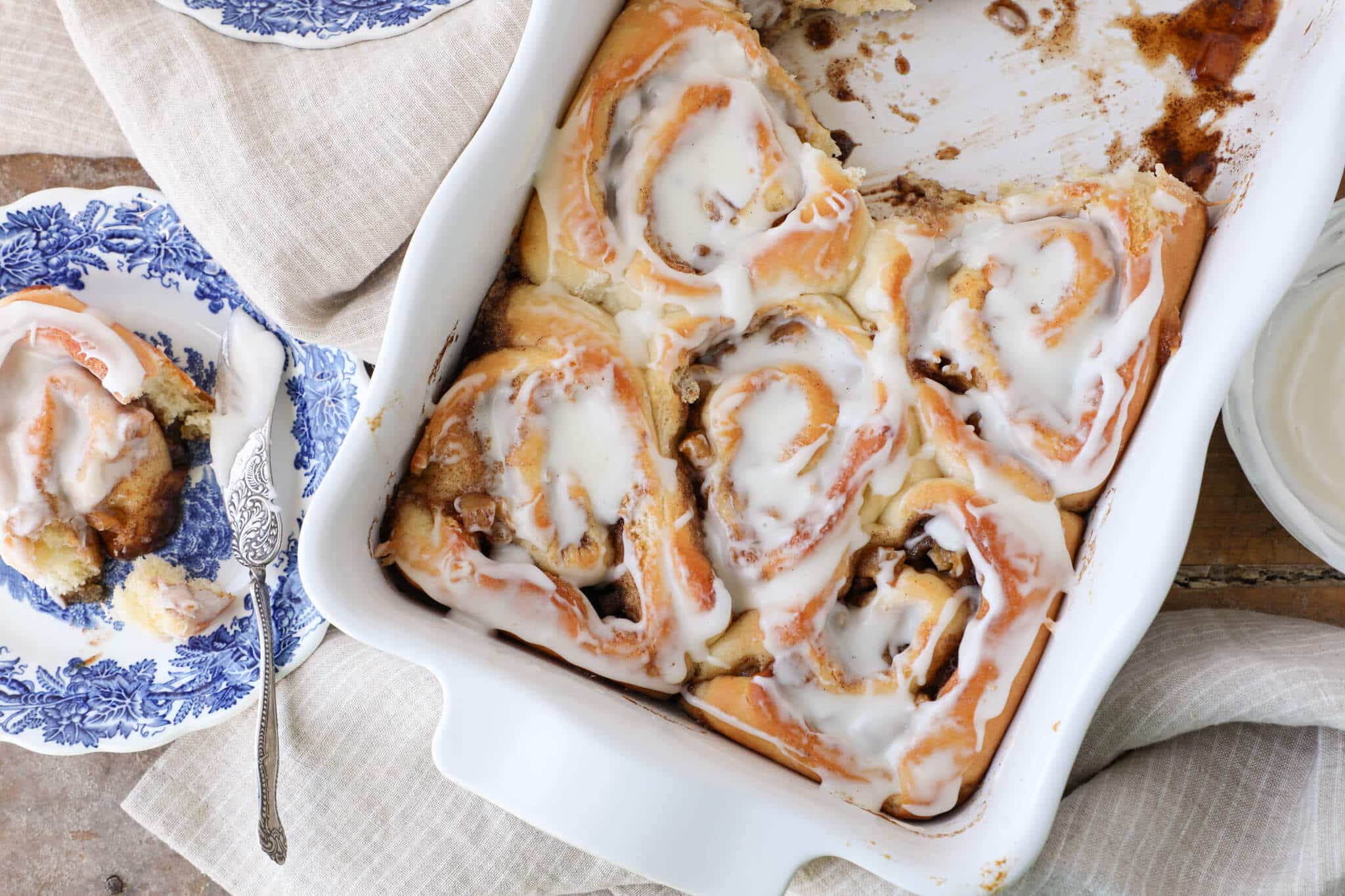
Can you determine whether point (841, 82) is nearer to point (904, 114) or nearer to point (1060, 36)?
point (904, 114)

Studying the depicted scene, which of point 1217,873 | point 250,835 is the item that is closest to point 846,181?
point 1217,873

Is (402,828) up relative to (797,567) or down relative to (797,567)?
down

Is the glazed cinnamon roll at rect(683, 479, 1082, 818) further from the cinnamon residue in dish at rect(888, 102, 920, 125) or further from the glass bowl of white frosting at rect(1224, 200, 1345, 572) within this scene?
the cinnamon residue in dish at rect(888, 102, 920, 125)

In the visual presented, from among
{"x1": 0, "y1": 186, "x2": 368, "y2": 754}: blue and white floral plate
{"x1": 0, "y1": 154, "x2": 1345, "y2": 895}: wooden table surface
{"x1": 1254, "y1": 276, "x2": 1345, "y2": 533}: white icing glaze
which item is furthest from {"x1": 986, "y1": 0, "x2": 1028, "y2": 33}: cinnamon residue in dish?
{"x1": 0, "y1": 154, "x2": 1345, "y2": 895}: wooden table surface

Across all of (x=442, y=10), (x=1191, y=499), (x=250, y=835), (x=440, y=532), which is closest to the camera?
(x=1191, y=499)

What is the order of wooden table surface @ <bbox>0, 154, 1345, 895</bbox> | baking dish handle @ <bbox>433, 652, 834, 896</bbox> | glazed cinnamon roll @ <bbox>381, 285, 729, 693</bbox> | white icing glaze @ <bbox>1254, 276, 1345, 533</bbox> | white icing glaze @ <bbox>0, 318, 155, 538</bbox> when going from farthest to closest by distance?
wooden table surface @ <bbox>0, 154, 1345, 895</bbox>
white icing glaze @ <bbox>0, 318, 155, 538</bbox>
white icing glaze @ <bbox>1254, 276, 1345, 533</bbox>
glazed cinnamon roll @ <bbox>381, 285, 729, 693</bbox>
baking dish handle @ <bbox>433, 652, 834, 896</bbox>

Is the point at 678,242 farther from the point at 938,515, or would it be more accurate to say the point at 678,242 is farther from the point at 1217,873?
the point at 1217,873

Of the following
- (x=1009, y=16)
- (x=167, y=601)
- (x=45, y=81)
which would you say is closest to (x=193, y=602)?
(x=167, y=601)
